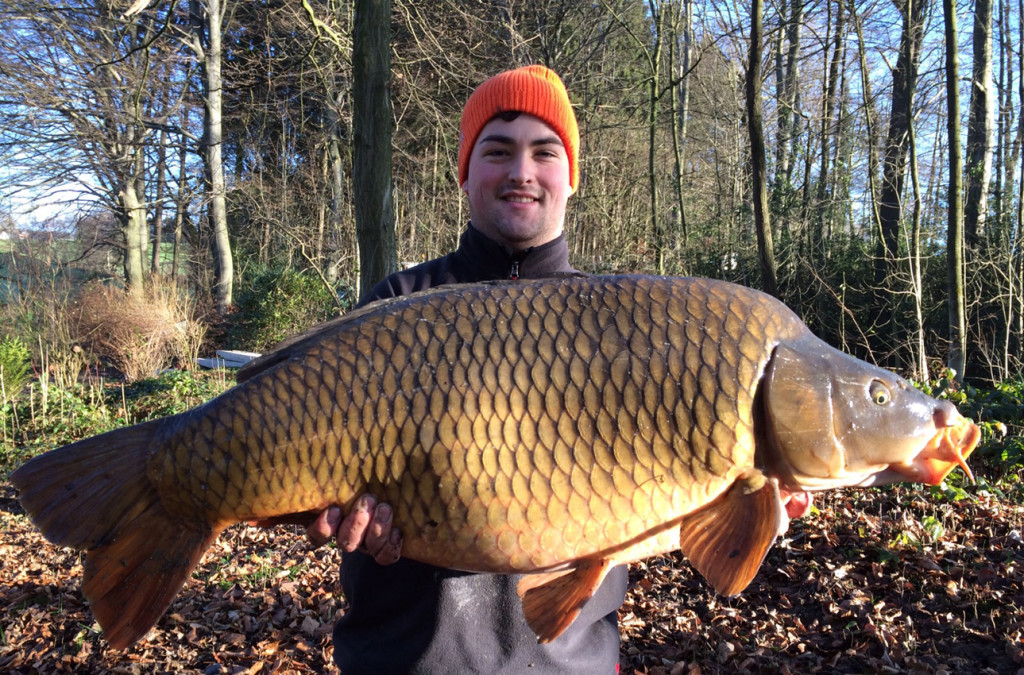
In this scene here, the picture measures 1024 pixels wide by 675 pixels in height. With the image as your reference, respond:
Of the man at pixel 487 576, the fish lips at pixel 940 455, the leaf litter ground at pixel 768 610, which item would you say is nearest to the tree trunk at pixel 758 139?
the leaf litter ground at pixel 768 610

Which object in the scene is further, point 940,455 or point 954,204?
point 954,204

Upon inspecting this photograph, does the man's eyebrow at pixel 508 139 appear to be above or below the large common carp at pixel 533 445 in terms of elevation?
above

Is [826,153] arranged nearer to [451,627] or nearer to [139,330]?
[139,330]

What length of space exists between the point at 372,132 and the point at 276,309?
7.26 metres

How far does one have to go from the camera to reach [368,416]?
135 cm

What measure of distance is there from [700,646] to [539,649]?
1731mm

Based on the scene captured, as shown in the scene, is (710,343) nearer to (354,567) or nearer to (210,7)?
(354,567)

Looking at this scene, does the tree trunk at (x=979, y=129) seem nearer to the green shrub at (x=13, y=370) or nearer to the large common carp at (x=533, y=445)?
the large common carp at (x=533, y=445)

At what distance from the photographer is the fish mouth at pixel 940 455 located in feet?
4.56

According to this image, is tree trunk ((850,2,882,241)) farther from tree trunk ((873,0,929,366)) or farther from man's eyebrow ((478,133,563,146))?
man's eyebrow ((478,133,563,146))

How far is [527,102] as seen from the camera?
1922mm

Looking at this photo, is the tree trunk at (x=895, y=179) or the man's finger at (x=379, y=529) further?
the tree trunk at (x=895, y=179)

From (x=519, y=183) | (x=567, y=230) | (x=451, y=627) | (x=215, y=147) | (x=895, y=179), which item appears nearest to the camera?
(x=451, y=627)

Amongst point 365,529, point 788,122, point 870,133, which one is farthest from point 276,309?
point 365,529
